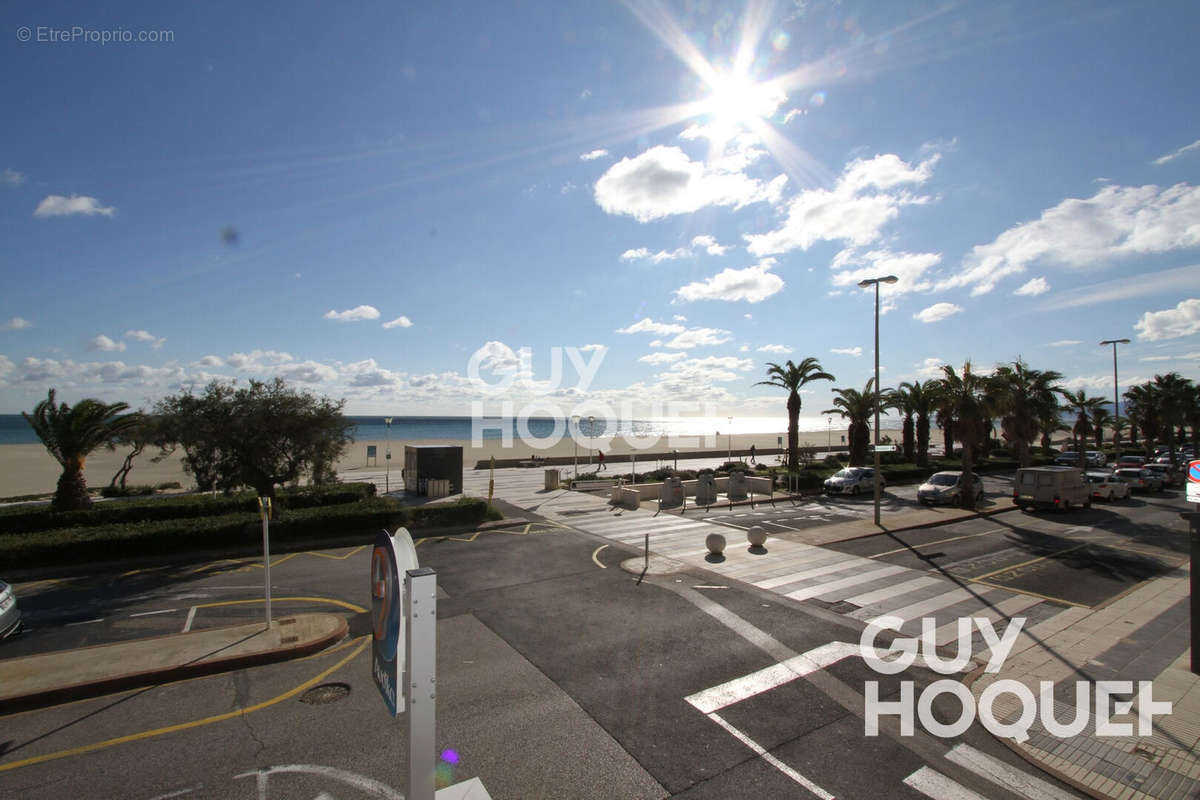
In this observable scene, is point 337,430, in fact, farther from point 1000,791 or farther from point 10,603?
point 1000,791

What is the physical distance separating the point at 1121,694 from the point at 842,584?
589 cm

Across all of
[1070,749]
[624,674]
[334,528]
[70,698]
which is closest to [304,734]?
[70,698]

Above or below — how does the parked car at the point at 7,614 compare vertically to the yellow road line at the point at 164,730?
above

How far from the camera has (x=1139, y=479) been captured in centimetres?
3288

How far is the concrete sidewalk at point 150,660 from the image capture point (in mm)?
7879

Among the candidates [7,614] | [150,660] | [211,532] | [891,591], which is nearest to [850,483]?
[891,591]

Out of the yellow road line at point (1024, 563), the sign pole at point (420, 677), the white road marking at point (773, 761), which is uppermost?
the sign pole at point (420, 677)

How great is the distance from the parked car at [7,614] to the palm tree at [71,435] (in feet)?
38.0

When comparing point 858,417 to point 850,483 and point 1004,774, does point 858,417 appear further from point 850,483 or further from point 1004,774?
point 1004,774

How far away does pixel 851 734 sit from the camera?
7.15 m

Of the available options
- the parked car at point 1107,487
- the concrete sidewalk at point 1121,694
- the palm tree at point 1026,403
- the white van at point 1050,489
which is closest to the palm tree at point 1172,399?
the palm tree at point 1026,403

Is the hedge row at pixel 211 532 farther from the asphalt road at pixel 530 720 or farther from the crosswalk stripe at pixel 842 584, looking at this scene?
the crosswalk stripe at pixel 842 584

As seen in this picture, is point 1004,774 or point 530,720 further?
point 530,720

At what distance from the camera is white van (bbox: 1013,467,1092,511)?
996 inches
